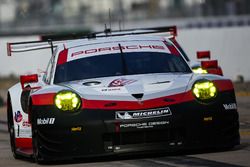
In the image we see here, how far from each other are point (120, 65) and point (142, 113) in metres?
1.39

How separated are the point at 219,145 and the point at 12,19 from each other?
1415 inches

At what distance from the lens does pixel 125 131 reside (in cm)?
897

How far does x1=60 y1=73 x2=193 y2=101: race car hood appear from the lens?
9.09 metres

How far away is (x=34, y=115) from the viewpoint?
932 cm

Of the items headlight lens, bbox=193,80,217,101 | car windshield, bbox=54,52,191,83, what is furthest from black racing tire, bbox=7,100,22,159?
headlight lens, bbox=193,80,217,101

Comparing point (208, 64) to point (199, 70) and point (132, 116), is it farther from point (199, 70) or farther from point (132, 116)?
point (132, 116)

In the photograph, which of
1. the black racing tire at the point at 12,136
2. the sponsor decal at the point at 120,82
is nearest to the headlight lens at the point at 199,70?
the sponsor decal at the point at 120,82

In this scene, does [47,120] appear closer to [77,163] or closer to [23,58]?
[77,163]

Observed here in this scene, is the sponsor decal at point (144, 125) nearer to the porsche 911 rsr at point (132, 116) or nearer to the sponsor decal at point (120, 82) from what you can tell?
the porsche 911 rsr at point (132, 116)

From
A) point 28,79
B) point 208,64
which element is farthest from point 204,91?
point 28,79

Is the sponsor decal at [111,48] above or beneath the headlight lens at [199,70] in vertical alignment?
above

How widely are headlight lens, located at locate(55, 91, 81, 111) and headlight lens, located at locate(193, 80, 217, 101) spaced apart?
3.47ft

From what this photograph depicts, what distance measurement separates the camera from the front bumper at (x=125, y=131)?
8969 mm

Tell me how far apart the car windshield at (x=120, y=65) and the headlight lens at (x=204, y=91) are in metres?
1.02
